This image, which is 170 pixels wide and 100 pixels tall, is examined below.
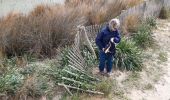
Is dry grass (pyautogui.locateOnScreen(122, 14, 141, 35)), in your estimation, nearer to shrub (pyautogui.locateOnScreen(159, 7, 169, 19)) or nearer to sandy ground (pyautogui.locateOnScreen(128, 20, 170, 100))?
sandy ground (pyautogui.locateOnScreen(128, 20, 170, 100))

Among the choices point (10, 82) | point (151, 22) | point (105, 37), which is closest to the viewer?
point (10, 82)

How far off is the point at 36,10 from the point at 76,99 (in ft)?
15.9

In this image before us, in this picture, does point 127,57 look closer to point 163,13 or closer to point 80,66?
point 80,66

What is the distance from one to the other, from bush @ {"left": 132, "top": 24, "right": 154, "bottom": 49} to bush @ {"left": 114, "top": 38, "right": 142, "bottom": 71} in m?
1.05

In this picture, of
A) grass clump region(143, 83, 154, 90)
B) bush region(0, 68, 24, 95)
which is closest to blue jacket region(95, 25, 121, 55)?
grass clump region(143, 83, 154, 90)

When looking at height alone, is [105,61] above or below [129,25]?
below

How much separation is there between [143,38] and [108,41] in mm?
2595

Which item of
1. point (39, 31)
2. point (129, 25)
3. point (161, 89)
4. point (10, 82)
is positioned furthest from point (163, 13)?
point (10, 82)

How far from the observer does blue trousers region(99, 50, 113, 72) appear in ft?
25.7

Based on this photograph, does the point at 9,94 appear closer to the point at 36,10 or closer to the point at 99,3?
the point at 36,10

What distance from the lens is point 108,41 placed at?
7645 millimetres

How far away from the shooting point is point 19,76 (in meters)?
6.88

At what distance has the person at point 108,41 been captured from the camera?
753 centimetres

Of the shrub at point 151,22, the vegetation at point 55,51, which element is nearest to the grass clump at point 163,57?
the vegetation at point 55,51
